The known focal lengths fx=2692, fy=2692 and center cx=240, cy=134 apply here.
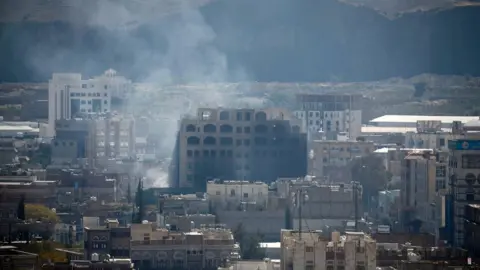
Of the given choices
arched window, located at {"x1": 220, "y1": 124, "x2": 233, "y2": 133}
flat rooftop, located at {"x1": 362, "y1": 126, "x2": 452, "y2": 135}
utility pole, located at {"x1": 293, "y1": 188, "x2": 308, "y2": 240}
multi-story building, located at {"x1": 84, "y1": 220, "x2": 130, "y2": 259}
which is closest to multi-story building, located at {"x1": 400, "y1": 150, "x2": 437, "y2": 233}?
utility pole, located at {"x1": 293, "y1": 188, "x2": 308, "y2": 240}

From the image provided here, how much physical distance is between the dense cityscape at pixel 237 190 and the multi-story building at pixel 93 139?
5 cm

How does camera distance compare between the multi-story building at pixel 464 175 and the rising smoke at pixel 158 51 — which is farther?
the rising smoke at pixel 158 51

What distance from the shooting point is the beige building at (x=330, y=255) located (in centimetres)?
3058

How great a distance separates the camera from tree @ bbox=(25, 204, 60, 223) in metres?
43.0

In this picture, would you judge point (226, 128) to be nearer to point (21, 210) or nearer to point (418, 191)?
point (418, 191)

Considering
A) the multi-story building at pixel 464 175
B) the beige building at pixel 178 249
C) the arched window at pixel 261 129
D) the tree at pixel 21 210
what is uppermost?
the arched window at pixel 261 129

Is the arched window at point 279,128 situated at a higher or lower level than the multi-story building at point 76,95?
lower

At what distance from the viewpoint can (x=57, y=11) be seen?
295ft

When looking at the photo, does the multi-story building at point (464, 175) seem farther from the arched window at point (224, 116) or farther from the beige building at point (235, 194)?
the arched window at point (224, 116)

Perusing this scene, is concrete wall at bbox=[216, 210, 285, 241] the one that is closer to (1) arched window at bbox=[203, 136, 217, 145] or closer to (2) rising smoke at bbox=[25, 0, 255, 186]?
(1) arched window at bbox=[203, 136, 217, 145]

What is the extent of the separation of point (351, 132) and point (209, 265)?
1175 inches

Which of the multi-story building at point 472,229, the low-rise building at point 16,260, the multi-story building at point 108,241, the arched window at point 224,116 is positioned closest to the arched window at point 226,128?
the arched window at point 224,116

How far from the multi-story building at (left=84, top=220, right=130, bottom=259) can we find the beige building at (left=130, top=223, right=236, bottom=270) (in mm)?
255

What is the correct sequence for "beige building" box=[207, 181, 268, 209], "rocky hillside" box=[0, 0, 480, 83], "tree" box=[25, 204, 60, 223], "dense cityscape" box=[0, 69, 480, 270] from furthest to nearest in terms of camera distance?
"rocky hillside" box=[0, 0, 480, 83]
"beige building" box=[207, 181, 268, 209]
"tree" box=[25, 204, 60, 223]
"dense cityscape" box=[0, 69, 480, 270]
